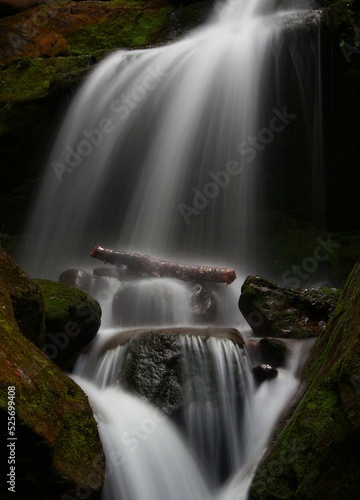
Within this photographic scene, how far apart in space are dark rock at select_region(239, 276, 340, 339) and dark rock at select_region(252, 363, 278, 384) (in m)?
0.76

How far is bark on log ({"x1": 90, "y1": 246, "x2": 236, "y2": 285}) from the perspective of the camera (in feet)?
22.6

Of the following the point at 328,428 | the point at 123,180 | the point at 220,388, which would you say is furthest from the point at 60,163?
the point at 328,428

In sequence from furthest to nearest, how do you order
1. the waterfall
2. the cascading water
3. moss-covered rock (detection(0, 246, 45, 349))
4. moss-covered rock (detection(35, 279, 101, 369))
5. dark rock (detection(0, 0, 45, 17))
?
dark rock (detection(0, 0, 45, 17)) → the waterfall → the cascading water → moss-covered rock (detection(35, 279, 101, 369)) → moss-covered rock (detection(0, 246, 45, 349))

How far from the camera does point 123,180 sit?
29.6 feet

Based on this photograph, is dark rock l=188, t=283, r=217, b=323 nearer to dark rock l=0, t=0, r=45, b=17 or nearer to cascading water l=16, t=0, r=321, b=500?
cascading water l=16, t=0, r=321, b=500

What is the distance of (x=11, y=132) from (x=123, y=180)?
2.65m

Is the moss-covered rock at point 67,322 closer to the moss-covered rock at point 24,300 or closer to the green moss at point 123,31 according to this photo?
the moss-covered rock at point 24,300

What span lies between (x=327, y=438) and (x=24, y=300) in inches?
90.2

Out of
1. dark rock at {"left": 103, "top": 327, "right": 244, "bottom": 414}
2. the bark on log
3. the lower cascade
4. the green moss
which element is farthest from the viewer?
the green moss

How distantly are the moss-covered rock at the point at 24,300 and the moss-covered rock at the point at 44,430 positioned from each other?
2.01ft

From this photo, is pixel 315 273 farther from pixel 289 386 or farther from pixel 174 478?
pixel 174 478

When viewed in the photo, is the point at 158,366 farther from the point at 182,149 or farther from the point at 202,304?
the point at 182,149

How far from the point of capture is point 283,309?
5.58m

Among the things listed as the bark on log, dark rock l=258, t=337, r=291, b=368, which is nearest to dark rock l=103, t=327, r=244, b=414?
dark rock l=258, t=337, r=291, b=368
